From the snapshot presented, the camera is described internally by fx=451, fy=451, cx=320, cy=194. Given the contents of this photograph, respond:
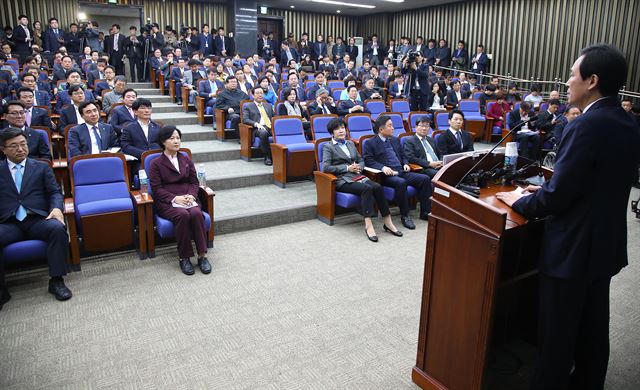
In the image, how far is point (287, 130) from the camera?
522 cm

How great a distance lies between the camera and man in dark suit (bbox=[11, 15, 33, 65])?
892cm

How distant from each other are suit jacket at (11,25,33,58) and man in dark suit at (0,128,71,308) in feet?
24.9

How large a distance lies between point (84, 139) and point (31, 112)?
129 cm

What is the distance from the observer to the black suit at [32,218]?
287 cm

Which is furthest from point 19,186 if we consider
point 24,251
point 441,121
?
point 441,121

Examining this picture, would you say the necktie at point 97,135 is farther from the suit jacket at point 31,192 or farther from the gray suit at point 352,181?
the gray suit at point 352,181

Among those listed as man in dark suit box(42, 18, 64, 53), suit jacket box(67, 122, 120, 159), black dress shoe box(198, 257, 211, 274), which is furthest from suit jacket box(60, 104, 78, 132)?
man in dark suit box(42, 18, 64, 53)

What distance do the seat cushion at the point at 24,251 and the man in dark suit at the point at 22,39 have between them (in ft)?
25.4

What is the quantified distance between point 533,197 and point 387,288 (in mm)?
1615

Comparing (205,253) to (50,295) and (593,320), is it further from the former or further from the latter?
(593,320)

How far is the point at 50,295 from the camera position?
9.48ft

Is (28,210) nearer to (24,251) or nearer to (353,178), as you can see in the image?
(24,251)

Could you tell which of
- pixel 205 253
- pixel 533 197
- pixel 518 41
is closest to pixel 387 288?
pixel 205 253

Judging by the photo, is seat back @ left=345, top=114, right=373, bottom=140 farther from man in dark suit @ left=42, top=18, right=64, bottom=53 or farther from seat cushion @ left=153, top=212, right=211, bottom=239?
man in dark suit @ left=42, top=18, right=64, bottom=53
